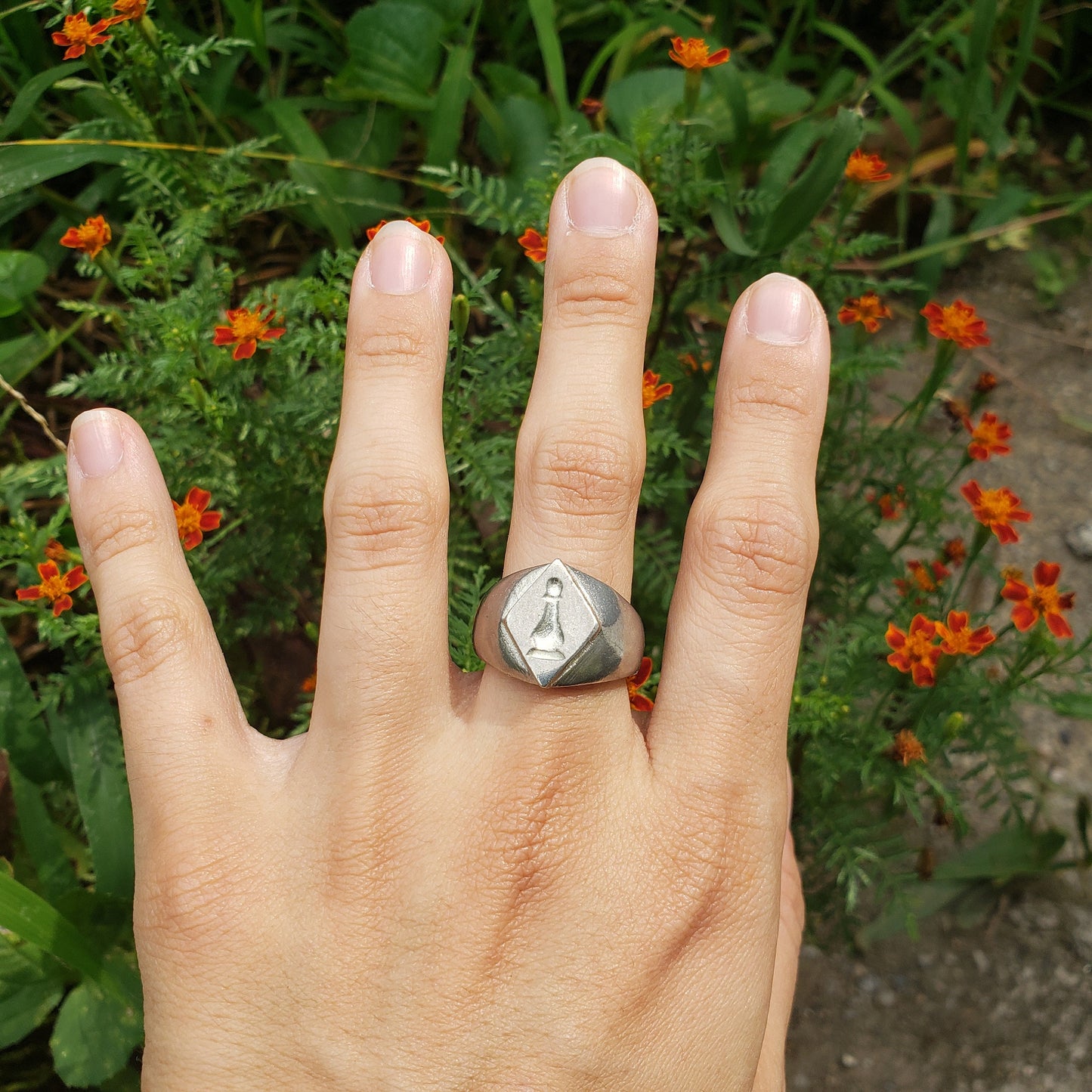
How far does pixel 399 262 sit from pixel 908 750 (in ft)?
4.61

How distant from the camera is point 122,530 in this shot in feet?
5.33

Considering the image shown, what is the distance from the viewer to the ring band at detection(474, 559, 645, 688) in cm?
146

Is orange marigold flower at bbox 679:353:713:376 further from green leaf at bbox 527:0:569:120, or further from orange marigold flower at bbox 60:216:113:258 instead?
orange marigold flower at bbox 60:216:113:258

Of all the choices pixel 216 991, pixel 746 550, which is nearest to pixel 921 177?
pixel 746 550

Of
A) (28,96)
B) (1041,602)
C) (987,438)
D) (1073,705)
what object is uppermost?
(28,96)

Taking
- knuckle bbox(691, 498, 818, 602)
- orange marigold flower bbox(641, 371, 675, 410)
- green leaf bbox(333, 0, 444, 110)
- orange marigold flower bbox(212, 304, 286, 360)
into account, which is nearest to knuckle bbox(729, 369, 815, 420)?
knuckle bbox(691, 498, 818, 602)

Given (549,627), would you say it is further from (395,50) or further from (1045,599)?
(395,50)

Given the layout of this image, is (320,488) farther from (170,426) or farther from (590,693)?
(590,693)

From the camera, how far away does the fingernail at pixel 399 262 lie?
161cm

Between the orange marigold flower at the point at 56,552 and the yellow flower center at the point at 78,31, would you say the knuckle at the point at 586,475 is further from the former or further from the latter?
the yellow flower center at the point at 78,31

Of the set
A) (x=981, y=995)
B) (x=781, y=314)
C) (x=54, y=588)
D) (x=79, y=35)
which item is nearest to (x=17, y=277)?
(x=79, y=35)

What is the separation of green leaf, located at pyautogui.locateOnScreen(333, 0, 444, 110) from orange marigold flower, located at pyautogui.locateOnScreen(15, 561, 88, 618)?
166 centimetres

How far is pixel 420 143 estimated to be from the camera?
3.22 metres

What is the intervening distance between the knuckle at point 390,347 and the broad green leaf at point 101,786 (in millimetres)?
1126
